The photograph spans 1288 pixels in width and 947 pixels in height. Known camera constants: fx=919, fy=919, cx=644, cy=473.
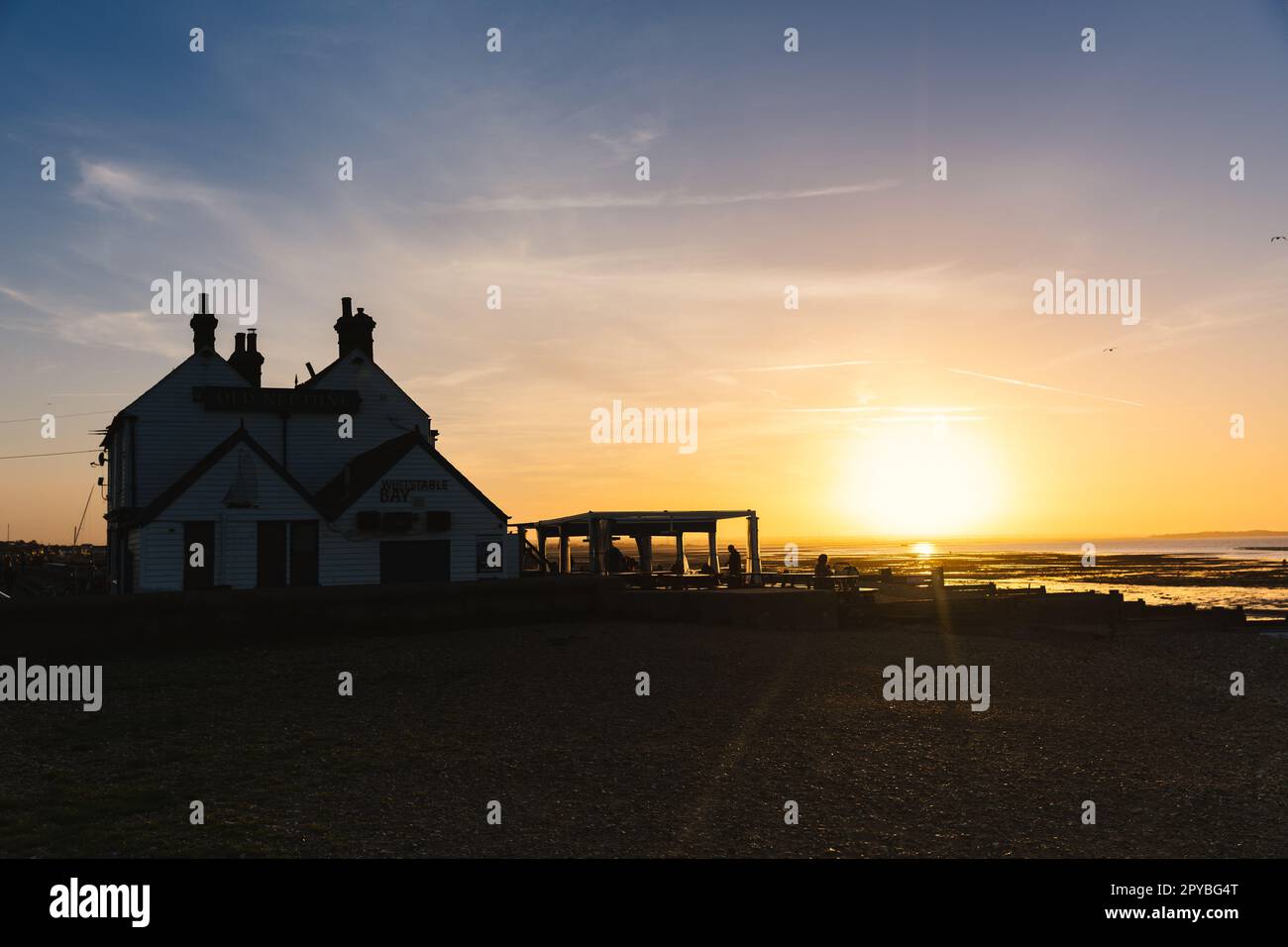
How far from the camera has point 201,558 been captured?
29.1m

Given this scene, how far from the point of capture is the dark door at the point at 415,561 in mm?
31547

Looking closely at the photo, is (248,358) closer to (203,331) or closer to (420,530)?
(203,331)

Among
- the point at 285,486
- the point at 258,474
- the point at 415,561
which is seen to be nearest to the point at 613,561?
the point at 415,561

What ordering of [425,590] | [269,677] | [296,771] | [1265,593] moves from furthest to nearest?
1. [1265,593]
2. [425,590]
3. [269,677]
4. [296,771]

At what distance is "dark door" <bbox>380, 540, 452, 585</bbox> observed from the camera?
31.5 meters

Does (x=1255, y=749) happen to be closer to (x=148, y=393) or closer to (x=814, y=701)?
(x=814, y=701)

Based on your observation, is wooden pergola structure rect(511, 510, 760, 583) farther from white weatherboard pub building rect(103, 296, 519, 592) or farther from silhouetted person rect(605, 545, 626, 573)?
white weatherboard pub building rect(103, 296, 519, 592)

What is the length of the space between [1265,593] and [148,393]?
58.0 meters

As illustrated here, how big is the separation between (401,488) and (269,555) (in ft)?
15.4

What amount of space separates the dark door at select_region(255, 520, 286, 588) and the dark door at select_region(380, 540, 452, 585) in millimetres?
3174

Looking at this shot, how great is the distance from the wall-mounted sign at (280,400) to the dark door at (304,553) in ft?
22.3

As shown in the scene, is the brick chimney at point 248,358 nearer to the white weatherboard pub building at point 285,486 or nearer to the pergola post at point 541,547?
the white weatherboard pub building at point 285,486
